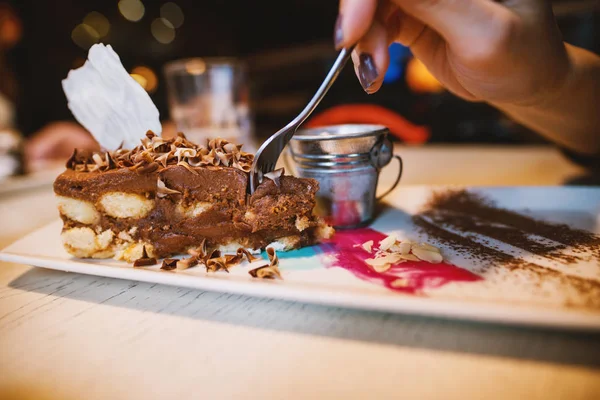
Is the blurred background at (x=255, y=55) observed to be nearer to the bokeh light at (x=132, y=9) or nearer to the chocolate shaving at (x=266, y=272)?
the bokeh light at (x=132, y=9)

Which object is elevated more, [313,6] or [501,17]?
[313,6]

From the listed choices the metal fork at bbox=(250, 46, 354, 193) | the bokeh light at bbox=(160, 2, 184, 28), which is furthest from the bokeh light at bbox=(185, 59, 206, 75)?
the bokeh light at bbox=(160, 2, 184, 28)

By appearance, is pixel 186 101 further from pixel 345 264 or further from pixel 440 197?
pixel 345 264

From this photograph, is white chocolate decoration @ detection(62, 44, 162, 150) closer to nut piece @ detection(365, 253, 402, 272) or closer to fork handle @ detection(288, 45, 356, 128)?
fork handle @ detection(288, 45, 356, 128)

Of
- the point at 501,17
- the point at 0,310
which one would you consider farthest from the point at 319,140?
the point at 0,310

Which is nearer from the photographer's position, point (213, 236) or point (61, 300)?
point (61, 300)

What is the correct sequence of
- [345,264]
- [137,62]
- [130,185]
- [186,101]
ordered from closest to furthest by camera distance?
[345,264] < [130,185] < [186,101] < [137,62]

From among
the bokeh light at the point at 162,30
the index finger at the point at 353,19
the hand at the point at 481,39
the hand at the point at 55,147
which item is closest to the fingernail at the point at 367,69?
the hand at the point at 481,39
